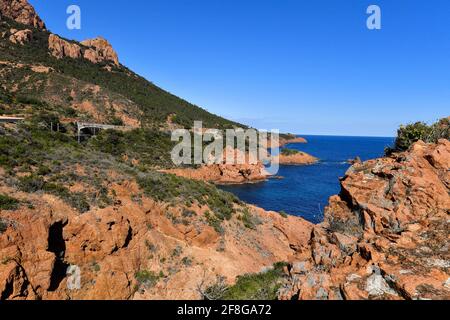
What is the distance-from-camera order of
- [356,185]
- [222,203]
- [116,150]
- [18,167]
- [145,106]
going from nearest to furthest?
[356,185] < [18,167] < [222,203] < [116,150] < [145,106]

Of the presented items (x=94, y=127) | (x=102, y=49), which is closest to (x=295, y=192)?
(x=94, y=127)

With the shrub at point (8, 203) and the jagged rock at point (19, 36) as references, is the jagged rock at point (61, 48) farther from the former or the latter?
the shrub at point (8, 203)

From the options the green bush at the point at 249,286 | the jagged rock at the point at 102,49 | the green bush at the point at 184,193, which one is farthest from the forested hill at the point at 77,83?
Result: the green bush at the point at 249,286

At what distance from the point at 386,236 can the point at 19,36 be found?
10743 centimetres

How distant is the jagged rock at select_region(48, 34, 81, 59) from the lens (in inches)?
3642

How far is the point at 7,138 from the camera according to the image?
81.5ft

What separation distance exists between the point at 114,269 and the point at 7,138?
1490 centimetres

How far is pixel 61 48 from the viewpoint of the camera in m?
93.9

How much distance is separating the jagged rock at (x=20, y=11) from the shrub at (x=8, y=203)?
112 m

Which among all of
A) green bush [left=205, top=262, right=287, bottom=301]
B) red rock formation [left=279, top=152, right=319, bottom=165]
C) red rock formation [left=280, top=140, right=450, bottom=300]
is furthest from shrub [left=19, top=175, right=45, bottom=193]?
red rock formation [left=279, top=152, right=319, bottom=165]

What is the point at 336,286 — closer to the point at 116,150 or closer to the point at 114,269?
the point at 114,269

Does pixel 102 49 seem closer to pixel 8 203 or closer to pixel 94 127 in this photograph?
pixel 94 127
